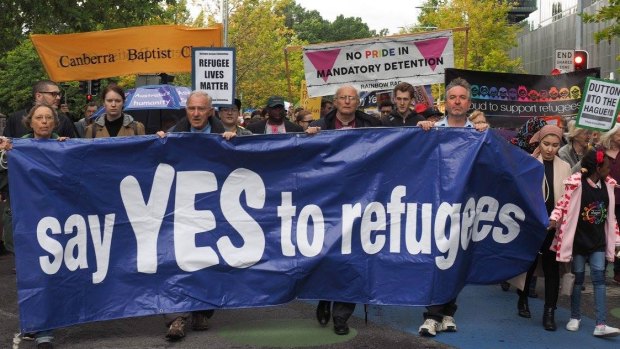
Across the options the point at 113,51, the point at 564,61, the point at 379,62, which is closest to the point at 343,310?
the point at 379,62

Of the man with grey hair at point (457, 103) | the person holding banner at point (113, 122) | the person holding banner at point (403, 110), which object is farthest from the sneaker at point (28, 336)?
the person holding banner at point (403, 110)

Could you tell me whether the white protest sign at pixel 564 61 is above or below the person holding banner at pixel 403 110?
above

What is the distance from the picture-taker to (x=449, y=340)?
6684mm

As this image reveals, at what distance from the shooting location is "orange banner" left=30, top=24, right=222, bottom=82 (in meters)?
11.1

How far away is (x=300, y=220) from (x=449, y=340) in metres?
1.42

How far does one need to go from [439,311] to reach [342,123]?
5.62 feet

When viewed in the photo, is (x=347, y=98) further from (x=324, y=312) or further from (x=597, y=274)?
(x=597, y=274)

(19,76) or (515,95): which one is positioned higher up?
(19,76)

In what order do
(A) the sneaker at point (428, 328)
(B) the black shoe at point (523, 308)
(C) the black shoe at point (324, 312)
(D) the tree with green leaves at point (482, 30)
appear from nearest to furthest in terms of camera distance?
(A) the sneaker at point (428, 328) → (C) the black shoe at point (324, 312) → (B) the black shoe at point (523, 308) → (D) the tree with green leaves at point (482, 30)

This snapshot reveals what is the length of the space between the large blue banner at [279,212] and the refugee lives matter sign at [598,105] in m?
2.18

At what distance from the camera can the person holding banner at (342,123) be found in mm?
6770

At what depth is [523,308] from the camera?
7.70m

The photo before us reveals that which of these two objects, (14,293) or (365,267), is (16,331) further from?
(365,267)

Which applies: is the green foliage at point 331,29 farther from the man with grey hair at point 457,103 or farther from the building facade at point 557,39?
the man with grey hair at point 457,103
